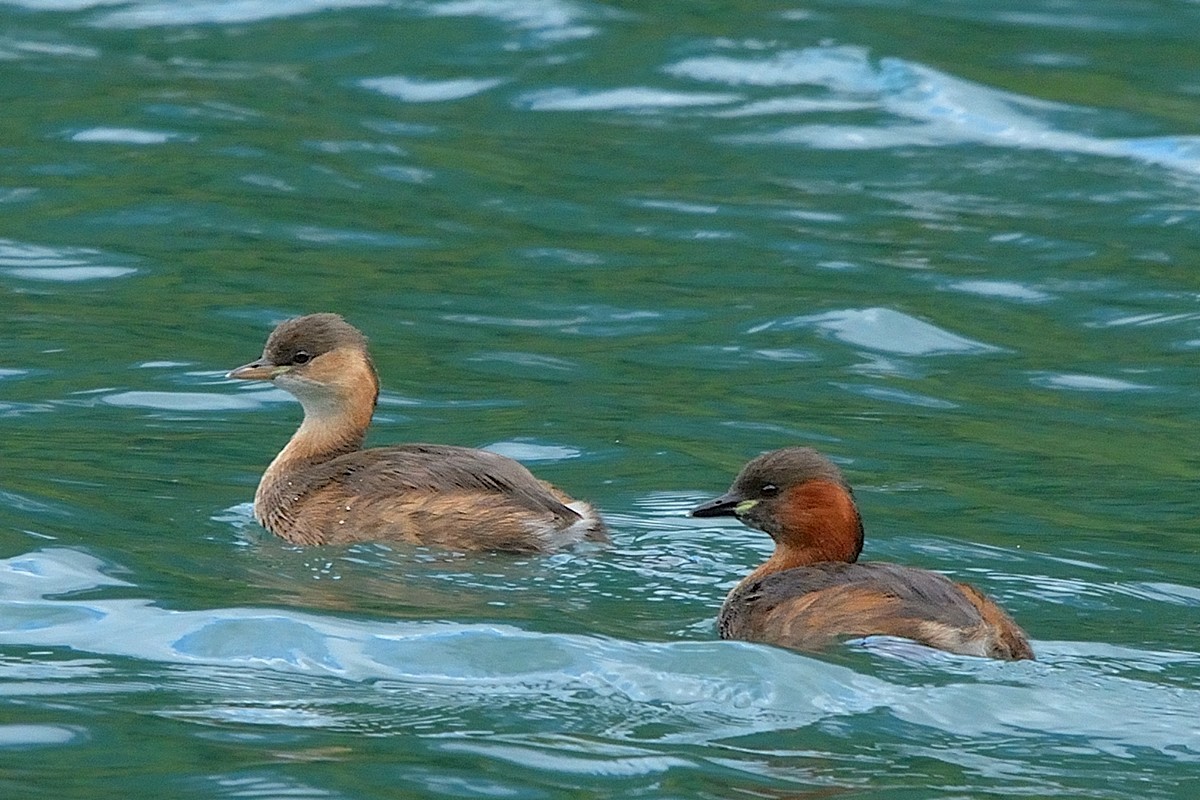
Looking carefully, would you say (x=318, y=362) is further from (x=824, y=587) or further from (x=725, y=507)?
(x=824, y=587)

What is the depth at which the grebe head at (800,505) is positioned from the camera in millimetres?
7875

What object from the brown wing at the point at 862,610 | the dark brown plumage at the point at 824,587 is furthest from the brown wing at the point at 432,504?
the brown wing at the point at 862,610

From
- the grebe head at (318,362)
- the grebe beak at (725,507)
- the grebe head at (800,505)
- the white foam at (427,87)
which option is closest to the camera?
the grebe head at (800,505)

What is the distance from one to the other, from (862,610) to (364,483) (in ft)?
7.36

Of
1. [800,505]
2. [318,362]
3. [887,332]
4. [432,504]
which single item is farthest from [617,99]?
[800,505]

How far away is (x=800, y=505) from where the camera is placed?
7.93 metres

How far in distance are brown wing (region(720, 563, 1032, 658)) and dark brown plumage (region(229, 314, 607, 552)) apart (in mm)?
1124

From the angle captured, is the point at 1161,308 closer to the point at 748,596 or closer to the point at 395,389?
the point at 395,389

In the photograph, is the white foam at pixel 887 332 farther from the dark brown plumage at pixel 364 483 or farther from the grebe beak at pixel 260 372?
the grebe beak at pixel 260 372

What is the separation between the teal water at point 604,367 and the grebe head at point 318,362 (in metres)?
0.51

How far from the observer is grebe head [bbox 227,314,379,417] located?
368 inches

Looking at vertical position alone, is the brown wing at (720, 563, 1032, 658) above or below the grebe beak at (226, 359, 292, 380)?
below

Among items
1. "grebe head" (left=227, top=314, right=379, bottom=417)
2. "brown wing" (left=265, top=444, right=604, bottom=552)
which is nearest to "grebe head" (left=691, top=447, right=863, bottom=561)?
"brown wing" (left=265, top=444, right=604, bottom=552)

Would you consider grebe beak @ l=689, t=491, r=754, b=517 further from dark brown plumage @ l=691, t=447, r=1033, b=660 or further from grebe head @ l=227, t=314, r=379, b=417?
grebe head @ l=227, t=314, r=379, b=417
